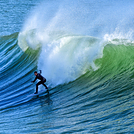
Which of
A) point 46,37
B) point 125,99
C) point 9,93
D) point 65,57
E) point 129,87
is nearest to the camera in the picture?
point 125,99

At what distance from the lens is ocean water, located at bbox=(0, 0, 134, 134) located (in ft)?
27.1

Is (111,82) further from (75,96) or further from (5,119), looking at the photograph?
(5,119)

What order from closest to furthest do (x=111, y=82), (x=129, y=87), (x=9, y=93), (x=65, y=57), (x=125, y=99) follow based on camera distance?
(x=125, y=99) → (x=129, y=87) → (x=111, y=82) → (x=9, y=93) → (x=65, y=57)

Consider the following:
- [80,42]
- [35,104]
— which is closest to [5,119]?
[35,104]

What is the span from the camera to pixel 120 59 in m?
13.4

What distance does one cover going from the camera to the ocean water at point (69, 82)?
8.25 meters

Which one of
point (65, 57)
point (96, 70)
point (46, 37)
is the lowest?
point (96, 70)

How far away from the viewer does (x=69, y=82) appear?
39.5 ft

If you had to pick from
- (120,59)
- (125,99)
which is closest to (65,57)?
(120,59)

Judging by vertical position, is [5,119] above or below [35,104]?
below

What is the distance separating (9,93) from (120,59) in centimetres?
525

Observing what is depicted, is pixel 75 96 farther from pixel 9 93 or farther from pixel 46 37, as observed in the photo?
pixel 46 37

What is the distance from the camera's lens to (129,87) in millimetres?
10367

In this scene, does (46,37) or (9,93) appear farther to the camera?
(46,37)
